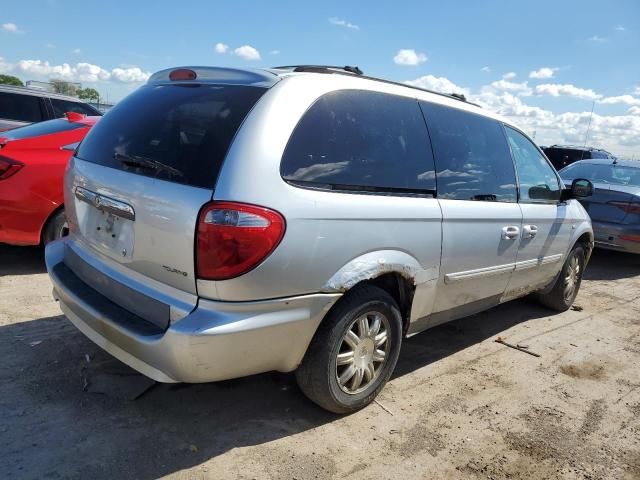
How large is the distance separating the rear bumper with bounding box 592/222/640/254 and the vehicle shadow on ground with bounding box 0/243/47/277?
23.1 ft

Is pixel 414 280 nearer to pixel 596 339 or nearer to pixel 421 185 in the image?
pixel 421 185

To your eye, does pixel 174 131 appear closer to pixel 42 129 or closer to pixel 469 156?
pixel 469 156

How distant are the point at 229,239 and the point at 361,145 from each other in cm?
98

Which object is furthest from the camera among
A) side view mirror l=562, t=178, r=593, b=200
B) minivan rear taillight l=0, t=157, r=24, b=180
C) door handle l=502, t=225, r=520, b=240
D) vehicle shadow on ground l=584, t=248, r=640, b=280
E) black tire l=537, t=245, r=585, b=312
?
vehicle shadow on ground l=584, t=248, r=640, b=280

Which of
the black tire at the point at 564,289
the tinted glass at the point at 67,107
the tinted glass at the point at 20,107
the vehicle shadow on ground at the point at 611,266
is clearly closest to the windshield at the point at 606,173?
the vehicle shadow on ground at the point at 611,266

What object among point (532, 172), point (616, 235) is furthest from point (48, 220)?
point (616, 235)

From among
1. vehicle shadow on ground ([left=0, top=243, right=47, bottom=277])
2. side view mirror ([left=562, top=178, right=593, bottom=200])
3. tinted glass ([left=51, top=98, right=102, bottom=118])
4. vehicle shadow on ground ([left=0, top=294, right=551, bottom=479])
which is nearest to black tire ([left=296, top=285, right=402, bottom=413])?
vehicle shadow on ground ([left=0, top=294, right=551, bottom=479])

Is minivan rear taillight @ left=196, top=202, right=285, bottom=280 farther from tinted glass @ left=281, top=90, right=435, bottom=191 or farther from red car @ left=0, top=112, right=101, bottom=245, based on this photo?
red car @ left=0, top=112, right=101, bottom=245

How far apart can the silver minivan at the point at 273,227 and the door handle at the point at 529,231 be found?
568mm

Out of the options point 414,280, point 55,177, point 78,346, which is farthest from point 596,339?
point 55,177

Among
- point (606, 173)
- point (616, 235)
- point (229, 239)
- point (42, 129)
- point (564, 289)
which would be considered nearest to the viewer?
point (229, 239)

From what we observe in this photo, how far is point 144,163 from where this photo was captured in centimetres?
260

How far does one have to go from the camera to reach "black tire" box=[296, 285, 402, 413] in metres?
2.72

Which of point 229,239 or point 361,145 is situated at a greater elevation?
point 361,145
